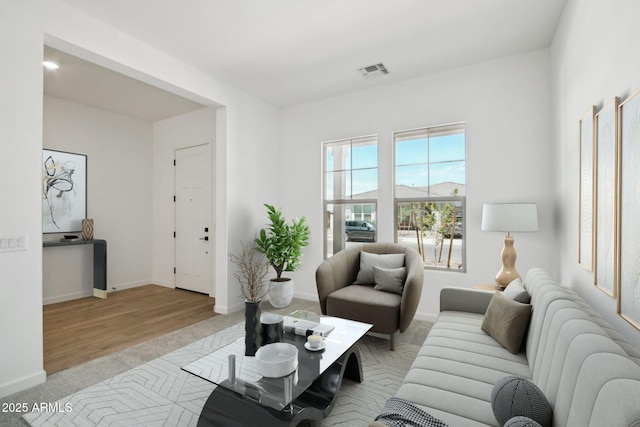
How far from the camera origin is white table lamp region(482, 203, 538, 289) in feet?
9.02

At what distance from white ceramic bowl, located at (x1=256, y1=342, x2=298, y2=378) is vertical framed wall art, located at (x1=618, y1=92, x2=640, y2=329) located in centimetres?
152

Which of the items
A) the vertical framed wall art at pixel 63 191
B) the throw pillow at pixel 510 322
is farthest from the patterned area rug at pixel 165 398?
the vertical framed wall art at pixel 63 191

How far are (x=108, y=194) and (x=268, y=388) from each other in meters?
4.71

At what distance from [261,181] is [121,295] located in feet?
8.98

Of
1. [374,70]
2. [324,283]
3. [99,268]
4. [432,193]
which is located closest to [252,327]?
[324,283]

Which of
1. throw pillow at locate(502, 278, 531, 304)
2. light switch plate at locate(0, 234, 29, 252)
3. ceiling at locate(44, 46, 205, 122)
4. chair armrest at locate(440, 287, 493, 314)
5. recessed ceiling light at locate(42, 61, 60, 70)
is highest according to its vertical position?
ceiling at locate(44, 46, 205, 122)

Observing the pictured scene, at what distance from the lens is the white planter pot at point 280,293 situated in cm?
409

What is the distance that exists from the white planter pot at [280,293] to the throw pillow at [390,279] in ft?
4.33

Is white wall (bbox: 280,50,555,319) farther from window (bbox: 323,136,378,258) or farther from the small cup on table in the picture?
the small cup on table

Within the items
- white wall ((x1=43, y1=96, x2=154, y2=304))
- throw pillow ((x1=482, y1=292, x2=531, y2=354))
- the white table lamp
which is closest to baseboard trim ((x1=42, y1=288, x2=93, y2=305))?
white wall ((x1=43, y1=96, x2=154, y2=304))

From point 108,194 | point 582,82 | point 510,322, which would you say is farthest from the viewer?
point 108,194

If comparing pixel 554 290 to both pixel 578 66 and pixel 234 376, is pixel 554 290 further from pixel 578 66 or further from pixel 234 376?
pixel 234 376

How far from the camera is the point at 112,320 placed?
3.66 metres

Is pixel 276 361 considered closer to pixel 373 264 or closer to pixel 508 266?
pixel 373 264
